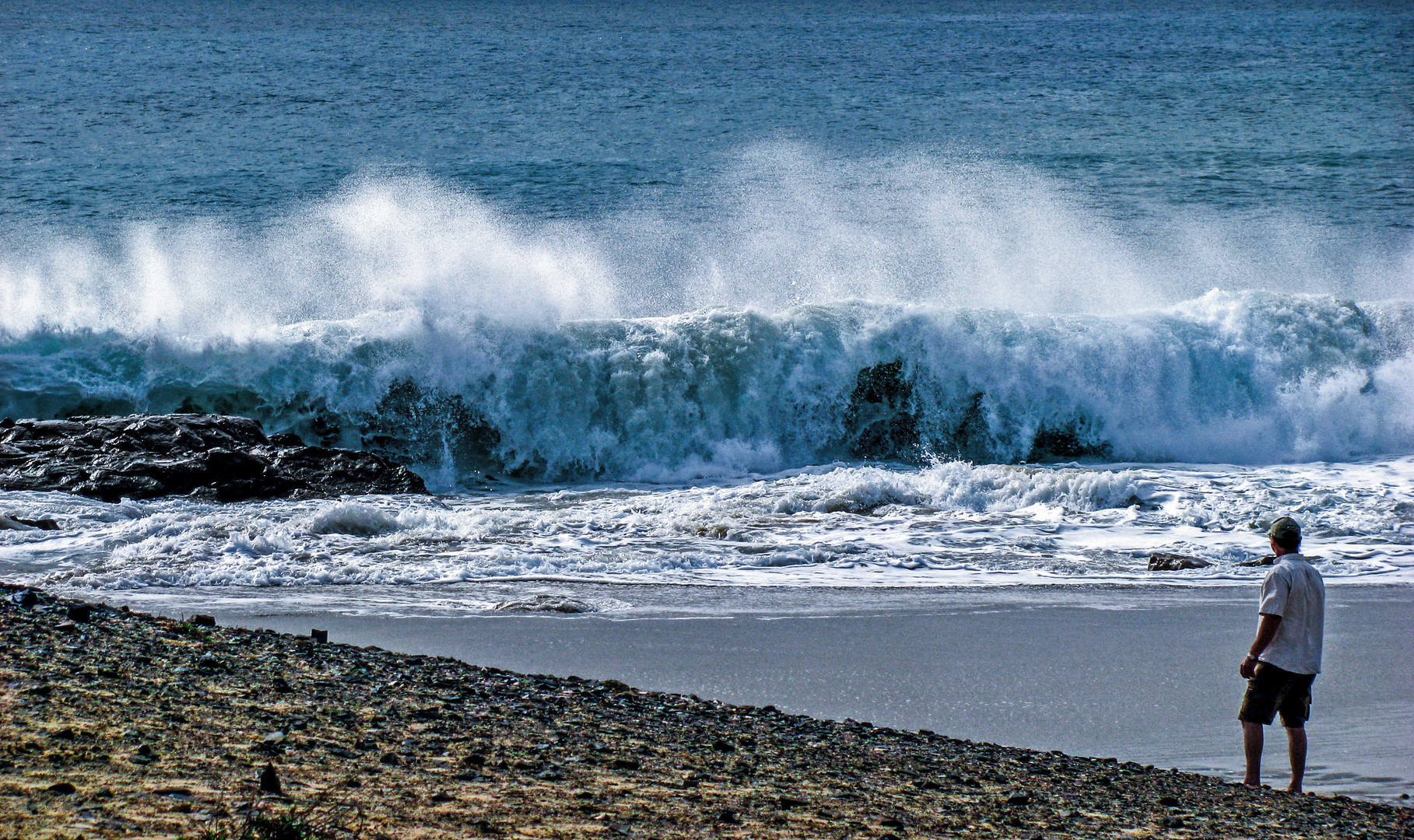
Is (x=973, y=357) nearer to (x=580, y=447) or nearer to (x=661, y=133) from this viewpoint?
(x=580, y=447)

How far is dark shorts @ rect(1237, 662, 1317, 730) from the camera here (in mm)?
5188

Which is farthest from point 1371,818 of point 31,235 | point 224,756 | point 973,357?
point 31,235

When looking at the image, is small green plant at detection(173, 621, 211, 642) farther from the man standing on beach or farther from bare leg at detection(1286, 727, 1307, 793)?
bare leg at detection(1286, 727, 1307, 793)

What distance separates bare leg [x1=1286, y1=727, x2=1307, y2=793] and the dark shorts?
0.08 feet

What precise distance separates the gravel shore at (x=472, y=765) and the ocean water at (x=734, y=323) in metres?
2.93

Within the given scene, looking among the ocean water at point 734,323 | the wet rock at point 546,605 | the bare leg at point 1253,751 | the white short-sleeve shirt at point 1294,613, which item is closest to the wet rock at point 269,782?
the bare leg at point 1253,751

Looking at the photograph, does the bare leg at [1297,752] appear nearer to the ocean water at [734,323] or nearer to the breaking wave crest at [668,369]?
the ocean water at [734,323]

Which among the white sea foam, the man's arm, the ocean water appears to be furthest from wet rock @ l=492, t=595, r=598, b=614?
the man's arm

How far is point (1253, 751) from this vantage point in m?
5.11

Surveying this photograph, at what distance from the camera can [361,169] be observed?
114 ft

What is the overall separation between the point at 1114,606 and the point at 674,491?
5809 mm

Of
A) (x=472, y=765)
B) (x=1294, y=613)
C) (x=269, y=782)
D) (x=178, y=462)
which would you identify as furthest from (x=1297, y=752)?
(x=178, y=462)

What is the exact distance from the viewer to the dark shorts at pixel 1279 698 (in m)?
5.19

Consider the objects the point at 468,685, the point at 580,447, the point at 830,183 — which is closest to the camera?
the point at 468,685
